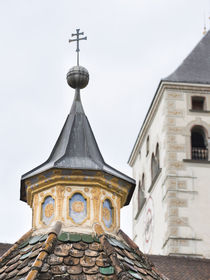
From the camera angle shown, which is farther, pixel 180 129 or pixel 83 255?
pixel 180 129

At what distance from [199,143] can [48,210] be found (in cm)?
2376

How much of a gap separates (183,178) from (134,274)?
74.7 feet

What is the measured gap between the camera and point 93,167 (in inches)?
410

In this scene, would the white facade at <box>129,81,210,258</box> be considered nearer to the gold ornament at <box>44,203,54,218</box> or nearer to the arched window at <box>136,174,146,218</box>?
the arched window at <box>136,174,146,218</box>

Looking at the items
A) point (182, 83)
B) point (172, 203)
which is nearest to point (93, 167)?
point (172, 203)

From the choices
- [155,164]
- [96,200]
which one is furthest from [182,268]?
[155,164]

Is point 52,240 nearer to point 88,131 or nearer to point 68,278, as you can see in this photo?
point 68,278

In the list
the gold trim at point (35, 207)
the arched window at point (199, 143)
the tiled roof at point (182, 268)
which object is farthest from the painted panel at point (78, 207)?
the arched window at point (199, 143)

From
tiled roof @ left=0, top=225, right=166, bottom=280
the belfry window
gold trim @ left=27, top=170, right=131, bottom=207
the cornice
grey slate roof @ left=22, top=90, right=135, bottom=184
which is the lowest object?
tiled roof @ left=0, top=225, right=166, bottom=280

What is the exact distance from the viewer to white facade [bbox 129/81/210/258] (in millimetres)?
31391

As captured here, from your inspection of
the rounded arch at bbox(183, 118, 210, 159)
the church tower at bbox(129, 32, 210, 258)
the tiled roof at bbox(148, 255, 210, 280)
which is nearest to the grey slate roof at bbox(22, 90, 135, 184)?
the tiled roof at bbox(148, 255, 210, 280)

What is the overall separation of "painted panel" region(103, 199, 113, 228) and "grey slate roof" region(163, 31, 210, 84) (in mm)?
23689

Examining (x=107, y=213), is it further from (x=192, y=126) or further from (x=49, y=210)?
(x=192, y=126)

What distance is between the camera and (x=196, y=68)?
3538cm
